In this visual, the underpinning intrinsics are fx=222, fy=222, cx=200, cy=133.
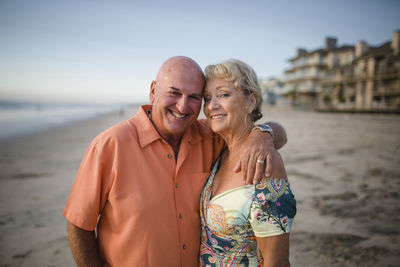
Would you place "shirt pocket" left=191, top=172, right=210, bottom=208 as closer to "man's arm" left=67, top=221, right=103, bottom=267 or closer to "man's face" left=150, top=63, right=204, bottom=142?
"man's face" left=150, top=63, right=204, bottom=142

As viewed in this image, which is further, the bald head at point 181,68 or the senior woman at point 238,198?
the bald head at point 181,68

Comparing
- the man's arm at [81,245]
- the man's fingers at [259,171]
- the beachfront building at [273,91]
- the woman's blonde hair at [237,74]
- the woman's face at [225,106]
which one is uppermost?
the woman's blonde hair at [237,74]

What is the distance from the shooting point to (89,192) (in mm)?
1740

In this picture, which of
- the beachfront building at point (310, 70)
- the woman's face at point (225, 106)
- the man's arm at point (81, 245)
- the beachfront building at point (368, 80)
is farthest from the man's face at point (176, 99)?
the beachfront building at point (310, 70)

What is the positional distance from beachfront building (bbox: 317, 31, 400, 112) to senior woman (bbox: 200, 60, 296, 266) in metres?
31.2

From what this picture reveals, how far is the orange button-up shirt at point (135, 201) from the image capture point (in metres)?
1.76

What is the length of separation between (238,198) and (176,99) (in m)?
1.07

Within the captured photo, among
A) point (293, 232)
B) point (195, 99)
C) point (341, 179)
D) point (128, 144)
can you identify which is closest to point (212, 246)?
point (128, 144)

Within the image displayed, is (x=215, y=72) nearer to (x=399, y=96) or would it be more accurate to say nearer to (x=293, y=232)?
(x=293, y=232)

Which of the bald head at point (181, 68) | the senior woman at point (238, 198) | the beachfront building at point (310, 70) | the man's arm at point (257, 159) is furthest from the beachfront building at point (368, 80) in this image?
the bald head at point (181, 68)

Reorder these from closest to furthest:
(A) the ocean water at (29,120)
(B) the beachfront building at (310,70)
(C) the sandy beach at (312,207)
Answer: (C) the sandy beach at (312,207) → (A) the ocean water at (29,120) → (B) the beachfront building at (310,70)

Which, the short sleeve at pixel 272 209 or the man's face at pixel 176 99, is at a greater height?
the man's face at pixel 176 99

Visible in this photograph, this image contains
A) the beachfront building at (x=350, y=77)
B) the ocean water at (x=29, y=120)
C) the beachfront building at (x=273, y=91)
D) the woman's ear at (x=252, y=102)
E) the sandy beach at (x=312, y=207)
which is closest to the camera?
the woman's ear at (x=252, y=102)

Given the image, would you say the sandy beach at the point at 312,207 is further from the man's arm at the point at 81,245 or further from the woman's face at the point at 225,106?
the woman's face at the point at 225,106
